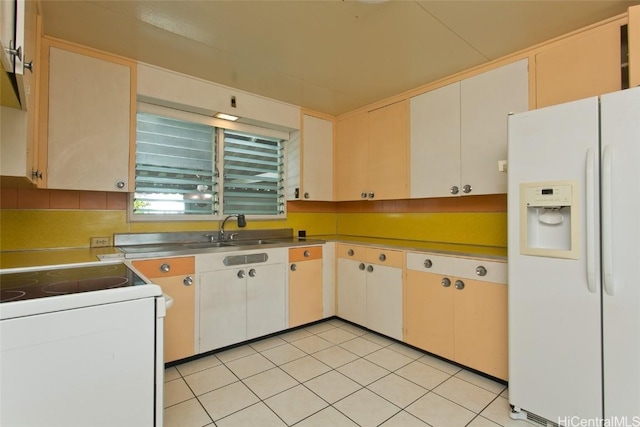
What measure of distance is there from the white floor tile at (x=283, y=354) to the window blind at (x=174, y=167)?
1.42 metres

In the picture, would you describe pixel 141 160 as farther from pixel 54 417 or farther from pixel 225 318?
pixel 54 417

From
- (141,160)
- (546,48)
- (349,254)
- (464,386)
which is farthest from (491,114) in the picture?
(141,160)

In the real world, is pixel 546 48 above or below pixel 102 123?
above

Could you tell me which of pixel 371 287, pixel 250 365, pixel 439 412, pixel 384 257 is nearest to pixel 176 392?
pixel 250 365

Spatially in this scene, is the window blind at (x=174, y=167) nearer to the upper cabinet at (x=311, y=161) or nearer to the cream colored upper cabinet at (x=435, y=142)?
the upper cabinet at (x=311, y=161)

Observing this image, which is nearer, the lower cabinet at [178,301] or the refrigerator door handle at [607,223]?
the refrigerator door handle at [607,223]

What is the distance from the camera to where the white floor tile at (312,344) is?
8.55ft

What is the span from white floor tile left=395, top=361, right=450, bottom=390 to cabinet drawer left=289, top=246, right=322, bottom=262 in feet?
4.21

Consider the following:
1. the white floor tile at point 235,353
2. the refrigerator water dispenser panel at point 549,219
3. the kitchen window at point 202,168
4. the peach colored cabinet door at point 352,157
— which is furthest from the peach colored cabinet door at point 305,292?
the refrigerator water dispenser panel at point 549,219

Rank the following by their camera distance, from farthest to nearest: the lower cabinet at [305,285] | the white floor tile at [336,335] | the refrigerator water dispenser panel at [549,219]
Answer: the lower cabinet at [305,285] < the white floor tile at [336,335] < the refrigerator water dispenser panel at [549,219]

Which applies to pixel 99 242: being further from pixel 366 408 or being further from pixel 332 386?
pixel 366 408

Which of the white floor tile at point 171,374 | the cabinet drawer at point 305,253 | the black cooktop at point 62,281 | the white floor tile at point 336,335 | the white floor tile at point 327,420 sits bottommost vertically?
the white floor tile at point 327,420

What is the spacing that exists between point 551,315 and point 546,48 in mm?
1748

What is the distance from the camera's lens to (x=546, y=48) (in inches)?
81.7
